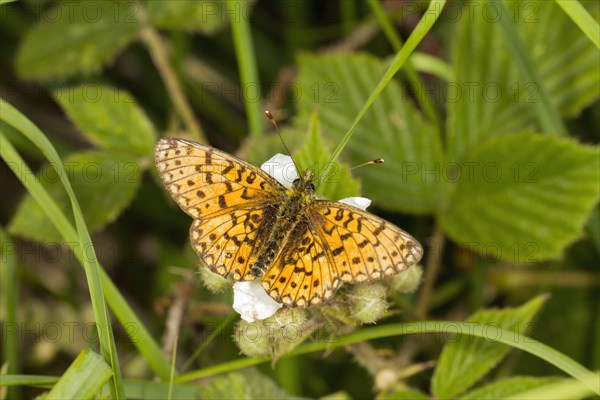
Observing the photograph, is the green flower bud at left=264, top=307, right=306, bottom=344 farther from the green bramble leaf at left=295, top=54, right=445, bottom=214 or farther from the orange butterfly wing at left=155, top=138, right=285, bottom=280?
the green bramble leaf at left=295, top=54, right=445, bottom=214

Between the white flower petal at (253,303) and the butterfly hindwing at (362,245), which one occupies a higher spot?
the butterfly hindwing at (362,245)

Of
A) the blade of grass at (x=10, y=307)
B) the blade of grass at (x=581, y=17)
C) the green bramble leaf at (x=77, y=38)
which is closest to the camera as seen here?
the blade of grass at (x=581, y=17)

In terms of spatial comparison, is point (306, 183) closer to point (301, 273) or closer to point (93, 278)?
point (301, 273)

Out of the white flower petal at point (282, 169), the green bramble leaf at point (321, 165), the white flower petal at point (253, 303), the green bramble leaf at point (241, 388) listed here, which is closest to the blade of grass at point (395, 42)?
the green bramble leaf at point (321, 165)

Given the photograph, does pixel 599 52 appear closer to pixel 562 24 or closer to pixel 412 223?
pixel 562 24

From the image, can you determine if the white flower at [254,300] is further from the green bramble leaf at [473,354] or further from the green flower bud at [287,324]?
the green bramble leaf at [473,354]

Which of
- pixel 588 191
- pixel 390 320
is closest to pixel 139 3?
pixel 390 320
